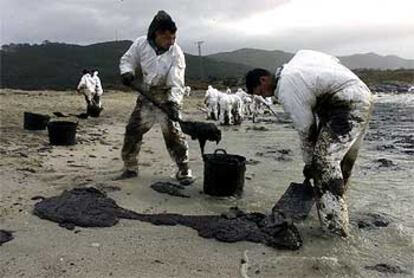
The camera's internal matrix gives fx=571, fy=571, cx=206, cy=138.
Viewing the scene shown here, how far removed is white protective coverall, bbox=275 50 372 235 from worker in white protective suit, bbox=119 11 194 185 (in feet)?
7.40

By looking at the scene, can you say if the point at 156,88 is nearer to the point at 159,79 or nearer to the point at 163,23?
the point at 159,79

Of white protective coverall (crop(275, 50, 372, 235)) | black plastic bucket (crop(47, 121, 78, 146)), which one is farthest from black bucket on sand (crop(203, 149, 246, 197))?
black plastic bucket (crop(47, 121, 78, 146))

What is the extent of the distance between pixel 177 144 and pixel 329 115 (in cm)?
275

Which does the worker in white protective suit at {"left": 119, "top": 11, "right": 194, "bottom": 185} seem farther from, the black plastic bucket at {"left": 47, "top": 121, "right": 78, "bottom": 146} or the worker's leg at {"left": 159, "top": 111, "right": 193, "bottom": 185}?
the black plastic bucket at {"left": 47, "top": 121, "right": 78, "bottom": 146}

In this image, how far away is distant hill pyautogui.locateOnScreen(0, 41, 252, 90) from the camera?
223 feet

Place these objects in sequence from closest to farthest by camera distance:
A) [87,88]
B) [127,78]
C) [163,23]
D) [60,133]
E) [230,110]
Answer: [163,23] → [127,78] → [60,133] → [87,88] → [230,110]

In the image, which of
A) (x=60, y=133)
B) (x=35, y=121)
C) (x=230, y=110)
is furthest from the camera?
(x=230, y=110)

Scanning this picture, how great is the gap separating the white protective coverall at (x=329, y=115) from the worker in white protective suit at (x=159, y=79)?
226 cm

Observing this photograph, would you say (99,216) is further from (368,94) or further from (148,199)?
(368,94)

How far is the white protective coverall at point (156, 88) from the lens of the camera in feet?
26.2

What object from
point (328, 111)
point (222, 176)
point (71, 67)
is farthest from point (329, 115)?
point (71, 67)

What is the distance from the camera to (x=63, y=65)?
8988cm

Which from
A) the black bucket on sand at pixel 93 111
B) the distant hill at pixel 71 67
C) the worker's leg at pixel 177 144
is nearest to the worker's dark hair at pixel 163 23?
the worker's leg at pixel 177 144

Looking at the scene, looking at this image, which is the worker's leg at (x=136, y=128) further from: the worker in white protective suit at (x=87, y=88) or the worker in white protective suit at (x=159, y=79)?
the worker in white protective suit at (x=87, y=88)
